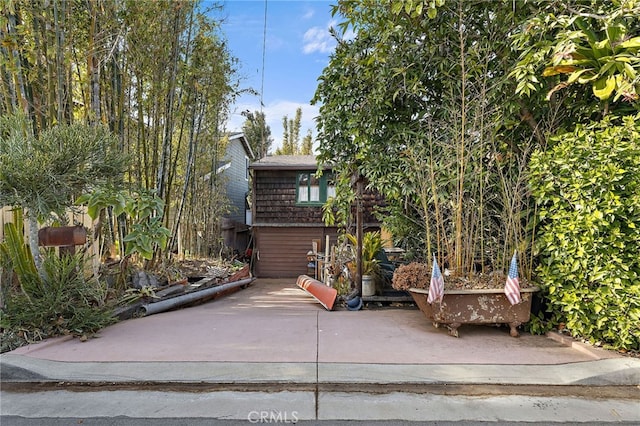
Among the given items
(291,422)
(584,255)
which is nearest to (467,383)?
(291,422)

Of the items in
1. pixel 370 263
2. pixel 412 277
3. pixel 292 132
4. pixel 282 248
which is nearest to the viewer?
pixel 412 277

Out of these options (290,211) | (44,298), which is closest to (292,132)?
(290,211)

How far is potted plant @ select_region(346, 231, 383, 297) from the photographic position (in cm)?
534

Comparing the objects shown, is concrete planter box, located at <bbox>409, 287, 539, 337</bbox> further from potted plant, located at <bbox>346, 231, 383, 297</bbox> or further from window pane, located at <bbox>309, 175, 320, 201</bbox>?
window pane, located at <bbox>309, 175, 320, 201</bbox>

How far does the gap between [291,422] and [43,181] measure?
3.06 meters

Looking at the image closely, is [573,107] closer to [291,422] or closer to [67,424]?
[291,422]

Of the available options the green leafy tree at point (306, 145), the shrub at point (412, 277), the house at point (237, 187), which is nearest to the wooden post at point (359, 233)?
the shrub at point (412, 277)

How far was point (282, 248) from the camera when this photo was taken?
12398 mm

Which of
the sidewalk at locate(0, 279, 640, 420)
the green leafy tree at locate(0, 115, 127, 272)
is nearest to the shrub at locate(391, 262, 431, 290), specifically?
the sidewalk at locate(0, 279, 640, 420)

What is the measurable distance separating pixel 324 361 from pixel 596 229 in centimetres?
Answer: 253

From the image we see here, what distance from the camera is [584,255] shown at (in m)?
3.03

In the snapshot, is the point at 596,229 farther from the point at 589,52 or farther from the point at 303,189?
the point at 303,189

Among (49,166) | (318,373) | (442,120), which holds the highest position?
(442,120)

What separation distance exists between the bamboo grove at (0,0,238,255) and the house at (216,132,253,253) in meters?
4.46
